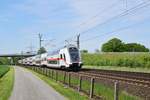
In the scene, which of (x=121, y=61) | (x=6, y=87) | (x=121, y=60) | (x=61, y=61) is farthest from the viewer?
(x=121, y=60)

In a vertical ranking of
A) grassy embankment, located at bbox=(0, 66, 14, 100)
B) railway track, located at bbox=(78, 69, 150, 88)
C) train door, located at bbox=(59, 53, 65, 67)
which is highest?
train door, located at bbox=(59, 53, 65, 67)

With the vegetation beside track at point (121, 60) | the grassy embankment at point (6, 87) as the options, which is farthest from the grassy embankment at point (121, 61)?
the grassy embankment at point (6, 87)

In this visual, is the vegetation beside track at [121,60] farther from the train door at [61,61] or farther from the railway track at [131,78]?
the railway track at [131,78]

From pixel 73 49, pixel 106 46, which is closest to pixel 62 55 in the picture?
pixel 73 49

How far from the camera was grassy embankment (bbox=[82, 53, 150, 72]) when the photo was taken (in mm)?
61709

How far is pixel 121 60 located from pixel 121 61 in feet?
2.14

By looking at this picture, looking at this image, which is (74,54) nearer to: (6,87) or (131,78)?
(6,87)

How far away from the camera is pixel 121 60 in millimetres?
72688

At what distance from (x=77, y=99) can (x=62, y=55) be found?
37.9 meters

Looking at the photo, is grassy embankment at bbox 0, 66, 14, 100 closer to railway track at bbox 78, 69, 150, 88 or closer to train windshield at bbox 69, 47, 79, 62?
railway track at bbox 78, 69, 150, 88

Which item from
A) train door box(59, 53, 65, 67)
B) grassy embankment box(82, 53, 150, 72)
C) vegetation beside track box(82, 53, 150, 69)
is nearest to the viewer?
train door box(59, 53, 65, 67)

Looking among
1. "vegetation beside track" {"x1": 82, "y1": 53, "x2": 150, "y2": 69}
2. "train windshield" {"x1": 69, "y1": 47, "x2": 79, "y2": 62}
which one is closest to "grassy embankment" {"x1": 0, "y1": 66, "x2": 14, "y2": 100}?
"train windshield" {"x1": 69, "y1": 47, "x2": 79, "y2": 62}

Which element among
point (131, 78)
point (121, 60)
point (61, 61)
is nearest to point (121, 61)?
point (121, 60)

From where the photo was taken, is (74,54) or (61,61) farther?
(61,61)
